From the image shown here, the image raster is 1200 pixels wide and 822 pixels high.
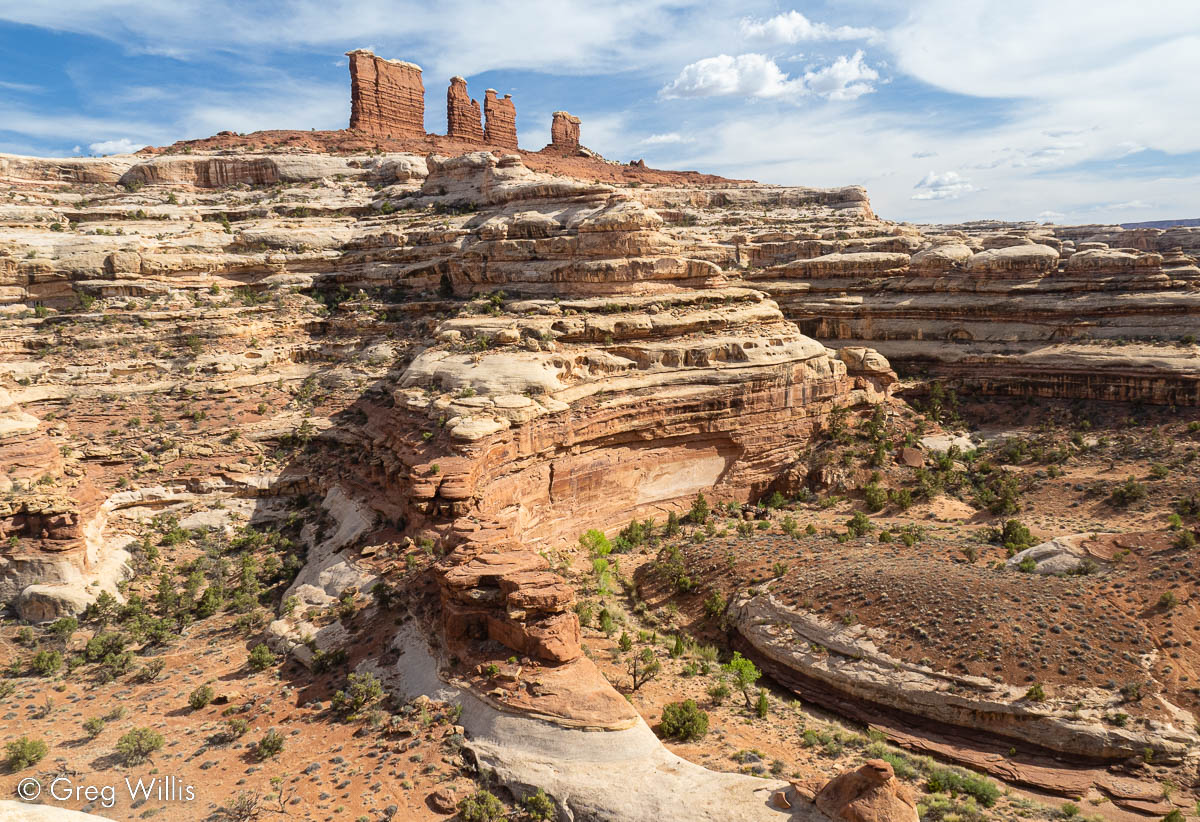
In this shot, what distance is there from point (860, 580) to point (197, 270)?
3039 cm

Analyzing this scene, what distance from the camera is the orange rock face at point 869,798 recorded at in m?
9.86

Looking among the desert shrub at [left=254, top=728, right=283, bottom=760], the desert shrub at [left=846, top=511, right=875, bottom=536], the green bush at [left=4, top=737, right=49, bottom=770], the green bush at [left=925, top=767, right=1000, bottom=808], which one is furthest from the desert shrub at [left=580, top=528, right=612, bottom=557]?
the green bush at [left=4, top=737, right=49, bottom=770]

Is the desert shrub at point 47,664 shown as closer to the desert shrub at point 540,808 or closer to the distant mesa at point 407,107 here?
the desert shrub at point 540,808

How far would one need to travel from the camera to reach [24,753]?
1163 cm

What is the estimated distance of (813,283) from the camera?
133 feet

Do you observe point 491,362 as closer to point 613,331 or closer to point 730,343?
point 613,331

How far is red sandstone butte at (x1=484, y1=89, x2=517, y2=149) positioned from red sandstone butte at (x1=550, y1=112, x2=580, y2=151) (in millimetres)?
5581

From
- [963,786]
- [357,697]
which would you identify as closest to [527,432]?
[357,697]

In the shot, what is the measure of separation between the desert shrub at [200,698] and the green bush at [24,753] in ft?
7.71

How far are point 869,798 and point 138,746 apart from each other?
12780 mm

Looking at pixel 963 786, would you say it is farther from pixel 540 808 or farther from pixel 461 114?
pixel 461 114

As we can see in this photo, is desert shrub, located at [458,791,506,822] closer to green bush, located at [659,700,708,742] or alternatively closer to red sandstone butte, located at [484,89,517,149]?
green bush, located at [659,700,708,742]

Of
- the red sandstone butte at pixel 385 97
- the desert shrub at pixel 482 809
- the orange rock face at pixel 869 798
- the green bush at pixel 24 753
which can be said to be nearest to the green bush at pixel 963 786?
the orange rock face at pixel 869 798

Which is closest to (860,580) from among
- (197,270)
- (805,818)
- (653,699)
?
(653,699)
